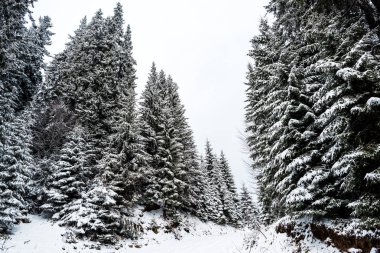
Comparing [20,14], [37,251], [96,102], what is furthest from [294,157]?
[96,102]

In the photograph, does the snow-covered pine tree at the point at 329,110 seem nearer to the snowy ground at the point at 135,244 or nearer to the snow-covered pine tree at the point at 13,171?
the snowy ground at the point at 135,244

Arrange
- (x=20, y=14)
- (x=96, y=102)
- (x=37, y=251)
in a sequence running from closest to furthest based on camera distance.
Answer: (x=37, y=251) < (x=20, y=14) < (x=96, y=102)

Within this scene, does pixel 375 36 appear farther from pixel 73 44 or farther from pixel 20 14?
pixel 73 44

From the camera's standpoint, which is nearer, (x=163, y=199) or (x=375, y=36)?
(x=375, y=36)

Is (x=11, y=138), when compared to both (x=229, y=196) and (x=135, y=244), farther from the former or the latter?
(x=229, y=196)

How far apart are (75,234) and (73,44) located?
98.3ft

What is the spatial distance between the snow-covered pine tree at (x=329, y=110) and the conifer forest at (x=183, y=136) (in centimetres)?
5

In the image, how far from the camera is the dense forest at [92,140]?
16.4 meters

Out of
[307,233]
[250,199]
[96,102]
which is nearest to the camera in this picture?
[307,233]

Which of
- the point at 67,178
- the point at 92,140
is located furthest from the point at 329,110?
the point at 92,140

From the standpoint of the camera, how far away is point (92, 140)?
2475 cm

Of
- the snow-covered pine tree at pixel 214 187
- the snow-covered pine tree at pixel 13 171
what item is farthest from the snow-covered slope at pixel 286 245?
the snow-covered pine tree at pixel 214 187

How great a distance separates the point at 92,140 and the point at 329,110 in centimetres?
2084

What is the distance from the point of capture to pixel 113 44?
3434cm
